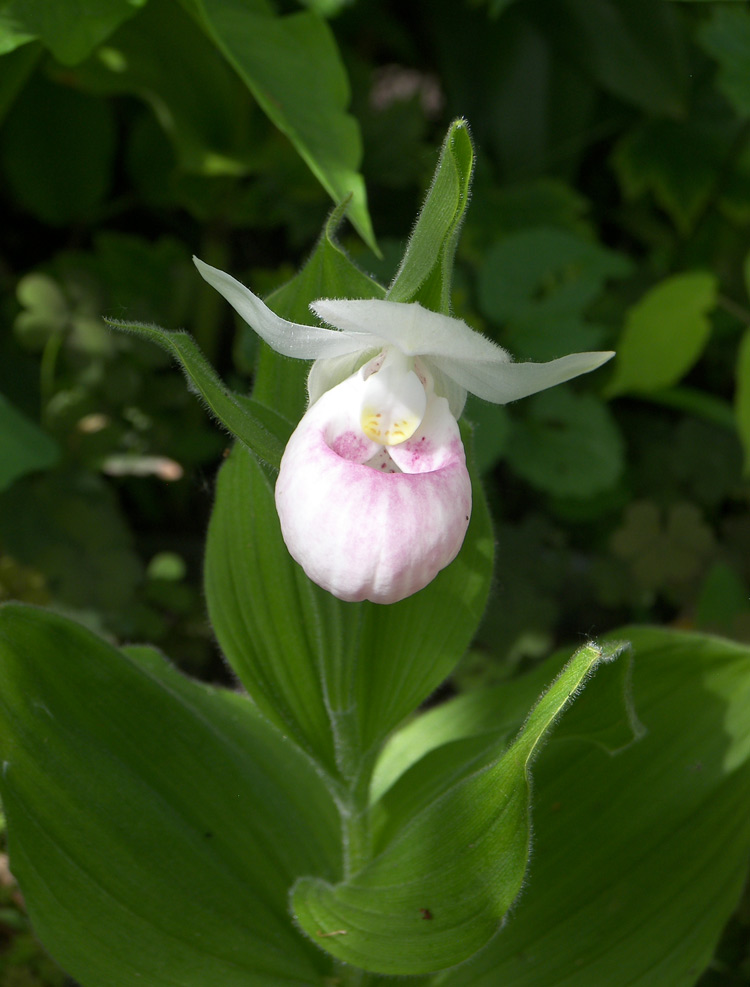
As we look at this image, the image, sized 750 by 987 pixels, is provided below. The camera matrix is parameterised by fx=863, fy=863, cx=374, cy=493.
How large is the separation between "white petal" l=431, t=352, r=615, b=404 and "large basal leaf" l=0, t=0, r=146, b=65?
21.6 inches

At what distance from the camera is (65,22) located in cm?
88

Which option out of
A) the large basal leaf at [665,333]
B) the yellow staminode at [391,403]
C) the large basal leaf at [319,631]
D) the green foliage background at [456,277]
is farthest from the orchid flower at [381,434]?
the large basal leaf at [665,333]

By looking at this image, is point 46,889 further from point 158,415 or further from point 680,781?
point 158,415

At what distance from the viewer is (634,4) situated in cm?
149

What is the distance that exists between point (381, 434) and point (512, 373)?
0.10m

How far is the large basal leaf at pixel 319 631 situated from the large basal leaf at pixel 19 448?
0.86ft

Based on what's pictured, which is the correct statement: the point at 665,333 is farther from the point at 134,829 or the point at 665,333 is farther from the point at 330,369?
the point at 134,829

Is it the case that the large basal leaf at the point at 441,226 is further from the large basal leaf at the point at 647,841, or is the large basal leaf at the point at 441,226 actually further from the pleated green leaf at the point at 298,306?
the large basal leaf at the point at 647,841

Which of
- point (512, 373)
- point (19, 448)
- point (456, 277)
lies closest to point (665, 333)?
point (456, 277)

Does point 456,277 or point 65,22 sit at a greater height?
point 65,22

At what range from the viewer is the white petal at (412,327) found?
22.6 inches

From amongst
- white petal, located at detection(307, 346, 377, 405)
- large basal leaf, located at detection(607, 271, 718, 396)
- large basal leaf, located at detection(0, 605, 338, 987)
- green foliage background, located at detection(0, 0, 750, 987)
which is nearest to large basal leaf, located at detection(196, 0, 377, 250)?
green foliage background, located at detection(0, 0, 750, 987)

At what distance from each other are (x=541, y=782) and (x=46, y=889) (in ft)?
1.54

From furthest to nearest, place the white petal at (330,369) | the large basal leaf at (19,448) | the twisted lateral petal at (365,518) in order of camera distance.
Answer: the large basal leaf at (19,448) < the white petal at (330,369) < the twisted lateral petal at (365,518)
